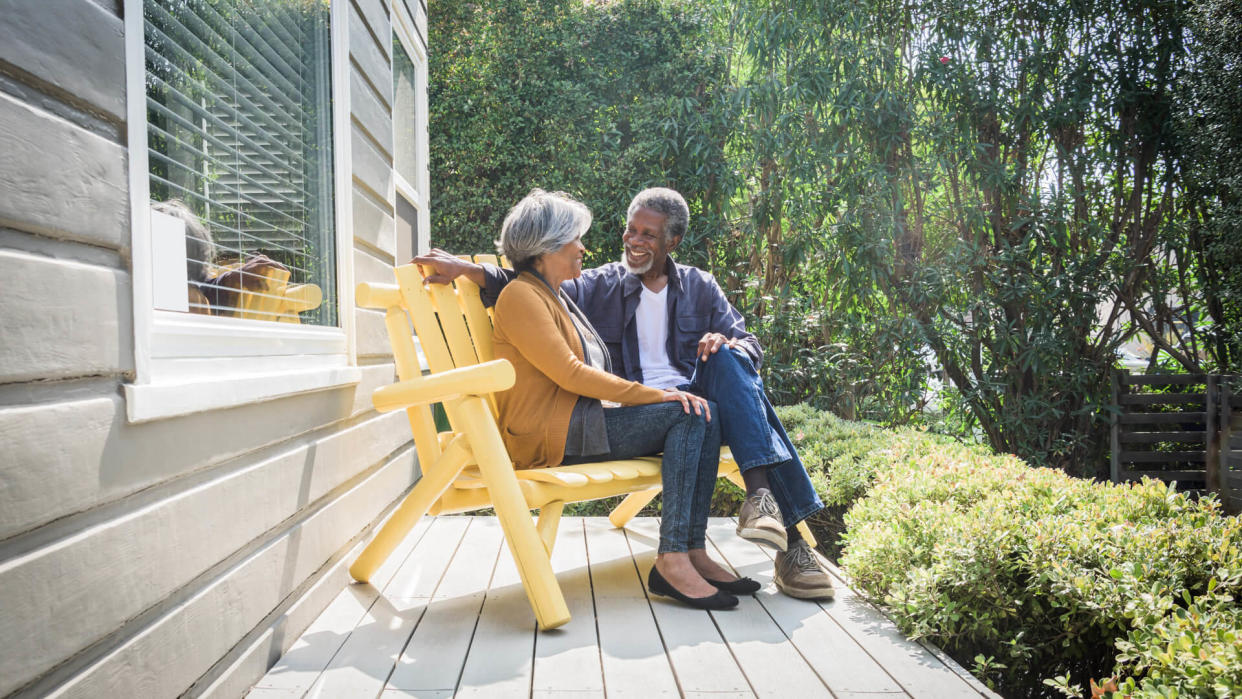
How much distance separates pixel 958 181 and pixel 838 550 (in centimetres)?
306

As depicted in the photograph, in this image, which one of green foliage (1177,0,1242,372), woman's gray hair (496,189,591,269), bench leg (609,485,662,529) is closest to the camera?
woman's gray hair (496,189,591,269)

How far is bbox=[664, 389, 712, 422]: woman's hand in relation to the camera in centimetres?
229

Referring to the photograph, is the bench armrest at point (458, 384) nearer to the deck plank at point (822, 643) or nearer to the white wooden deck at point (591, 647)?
the white wooden deck at point (591, 647)

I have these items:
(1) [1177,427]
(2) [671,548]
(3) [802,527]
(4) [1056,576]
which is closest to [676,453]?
(2) [671,548]

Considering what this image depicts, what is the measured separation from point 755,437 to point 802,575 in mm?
397

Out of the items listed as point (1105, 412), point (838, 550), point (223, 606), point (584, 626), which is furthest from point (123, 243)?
point (1105, 412)

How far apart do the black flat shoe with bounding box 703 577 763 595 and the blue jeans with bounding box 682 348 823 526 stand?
0.66ft

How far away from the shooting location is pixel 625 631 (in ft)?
6.61

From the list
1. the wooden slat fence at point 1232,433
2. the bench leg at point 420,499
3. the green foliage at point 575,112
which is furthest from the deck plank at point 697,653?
Result: the wooden slat fence at point 1232,433

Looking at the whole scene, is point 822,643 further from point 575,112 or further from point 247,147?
point 575,112

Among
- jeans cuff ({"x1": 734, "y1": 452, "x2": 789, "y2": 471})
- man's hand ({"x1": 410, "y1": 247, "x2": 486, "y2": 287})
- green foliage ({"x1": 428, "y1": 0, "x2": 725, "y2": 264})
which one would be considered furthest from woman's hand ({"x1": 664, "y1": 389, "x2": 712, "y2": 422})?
green foliage ({"x1": 428, "y1": 0, "x2": 725, "y2": 264})

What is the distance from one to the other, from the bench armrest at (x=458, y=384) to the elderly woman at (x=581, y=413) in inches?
11.9

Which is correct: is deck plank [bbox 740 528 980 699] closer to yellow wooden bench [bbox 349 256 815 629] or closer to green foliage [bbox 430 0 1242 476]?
yellow wooden bench [bbox 349 256 815 629]

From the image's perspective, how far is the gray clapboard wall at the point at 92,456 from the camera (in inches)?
37.9
